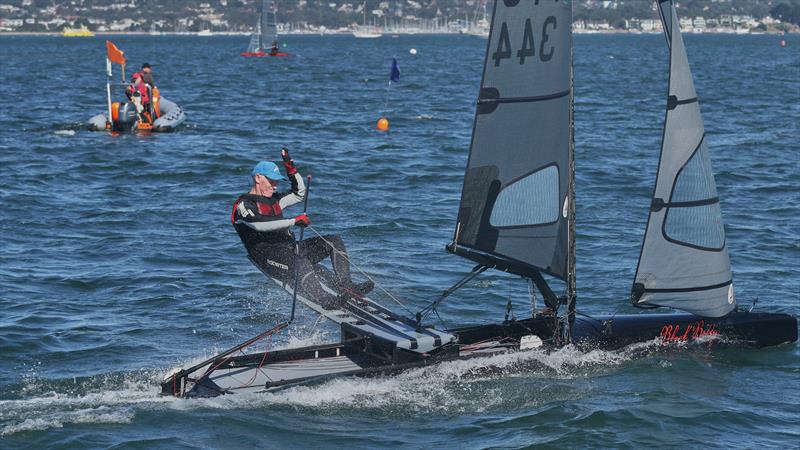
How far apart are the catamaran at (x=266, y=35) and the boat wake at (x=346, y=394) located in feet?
232

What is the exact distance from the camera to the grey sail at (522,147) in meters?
9.95

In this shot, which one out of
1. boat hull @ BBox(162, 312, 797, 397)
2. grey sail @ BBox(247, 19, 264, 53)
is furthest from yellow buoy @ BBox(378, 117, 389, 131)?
grey sail @ BBox(247, 19, 264, 53)

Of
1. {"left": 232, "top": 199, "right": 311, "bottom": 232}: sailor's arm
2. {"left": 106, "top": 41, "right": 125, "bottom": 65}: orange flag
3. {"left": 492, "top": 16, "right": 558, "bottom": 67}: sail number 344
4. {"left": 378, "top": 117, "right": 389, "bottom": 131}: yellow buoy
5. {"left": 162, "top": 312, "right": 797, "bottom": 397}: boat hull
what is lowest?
{"left": 378, "top": 117, "right": 389, "bottom": 131}: yellow buoy

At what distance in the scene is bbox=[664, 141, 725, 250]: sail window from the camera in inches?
424

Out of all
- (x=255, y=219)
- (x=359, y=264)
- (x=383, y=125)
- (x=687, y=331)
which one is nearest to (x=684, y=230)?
(x=687, y=331)

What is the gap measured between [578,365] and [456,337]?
4.11 feet

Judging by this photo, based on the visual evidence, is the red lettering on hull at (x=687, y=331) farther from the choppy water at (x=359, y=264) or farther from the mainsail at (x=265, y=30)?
the mainsail at (x=265, y=30)

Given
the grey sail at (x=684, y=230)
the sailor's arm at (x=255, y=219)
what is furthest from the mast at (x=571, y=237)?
the sailor's arm at (x=255, y=219)

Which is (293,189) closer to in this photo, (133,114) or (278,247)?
(278,247)

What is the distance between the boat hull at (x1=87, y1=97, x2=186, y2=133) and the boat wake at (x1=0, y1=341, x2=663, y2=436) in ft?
62.5

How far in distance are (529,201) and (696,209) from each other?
1700mm

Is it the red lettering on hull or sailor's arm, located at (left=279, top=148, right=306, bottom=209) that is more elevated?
sailor's arm, located at (left=279, top=148, right=306, bottom=209)

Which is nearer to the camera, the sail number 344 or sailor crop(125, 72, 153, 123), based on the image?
the sail number 344

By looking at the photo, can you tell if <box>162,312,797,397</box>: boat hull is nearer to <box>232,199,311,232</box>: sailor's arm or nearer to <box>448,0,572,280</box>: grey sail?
<box>448,0,572,280</box>: grey sail
